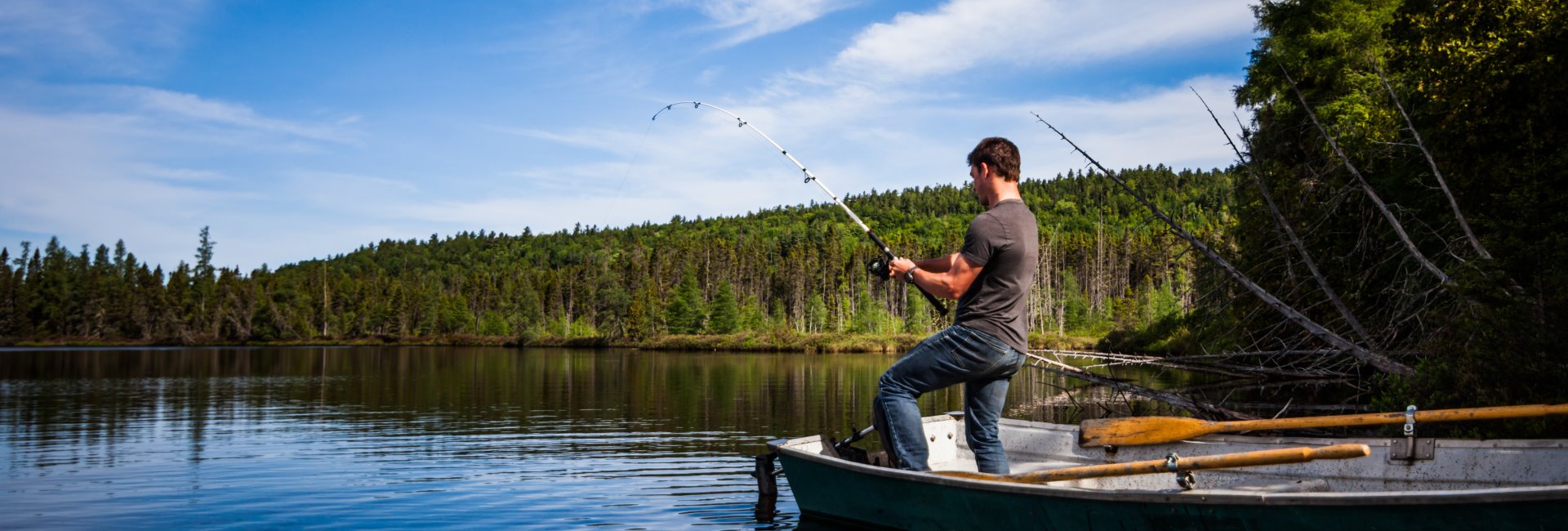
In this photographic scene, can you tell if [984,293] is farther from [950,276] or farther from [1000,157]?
[1000,157]

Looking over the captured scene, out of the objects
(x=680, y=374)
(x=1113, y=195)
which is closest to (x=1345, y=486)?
(x=680, y=374)

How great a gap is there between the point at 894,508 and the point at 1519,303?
657 cm

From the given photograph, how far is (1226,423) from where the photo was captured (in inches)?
287

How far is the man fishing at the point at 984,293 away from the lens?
621cm

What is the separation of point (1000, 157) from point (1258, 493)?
2.50 m

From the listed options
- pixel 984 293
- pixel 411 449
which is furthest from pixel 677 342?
pixel 984 293

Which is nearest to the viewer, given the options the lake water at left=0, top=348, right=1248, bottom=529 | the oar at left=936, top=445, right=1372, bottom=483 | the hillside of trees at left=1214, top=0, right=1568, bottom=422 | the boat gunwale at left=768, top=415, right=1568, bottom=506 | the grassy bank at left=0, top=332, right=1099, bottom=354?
the boat gunwale at left=768, top=415, right=1568, bottom=506

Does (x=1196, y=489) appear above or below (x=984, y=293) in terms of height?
below

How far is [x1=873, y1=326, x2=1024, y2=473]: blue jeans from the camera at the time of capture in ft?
21.0

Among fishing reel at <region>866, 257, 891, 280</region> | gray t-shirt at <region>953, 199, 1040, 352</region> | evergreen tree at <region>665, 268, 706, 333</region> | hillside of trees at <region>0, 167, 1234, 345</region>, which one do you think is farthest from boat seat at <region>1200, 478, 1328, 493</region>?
evergreen tree at <region>665, 268, 706, 333</region>

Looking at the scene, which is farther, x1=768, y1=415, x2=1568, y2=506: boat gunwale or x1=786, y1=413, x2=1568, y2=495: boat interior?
Answer: x1=786, y1=413, x2=1568, y2=495: boat interior

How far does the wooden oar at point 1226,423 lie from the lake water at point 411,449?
2555 millimetres

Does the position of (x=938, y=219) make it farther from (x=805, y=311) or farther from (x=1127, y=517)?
(x=1127, y=517)

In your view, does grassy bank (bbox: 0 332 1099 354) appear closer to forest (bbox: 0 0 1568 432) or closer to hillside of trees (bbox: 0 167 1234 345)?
hillside of trees (bbox: 0 167 1234 345)
